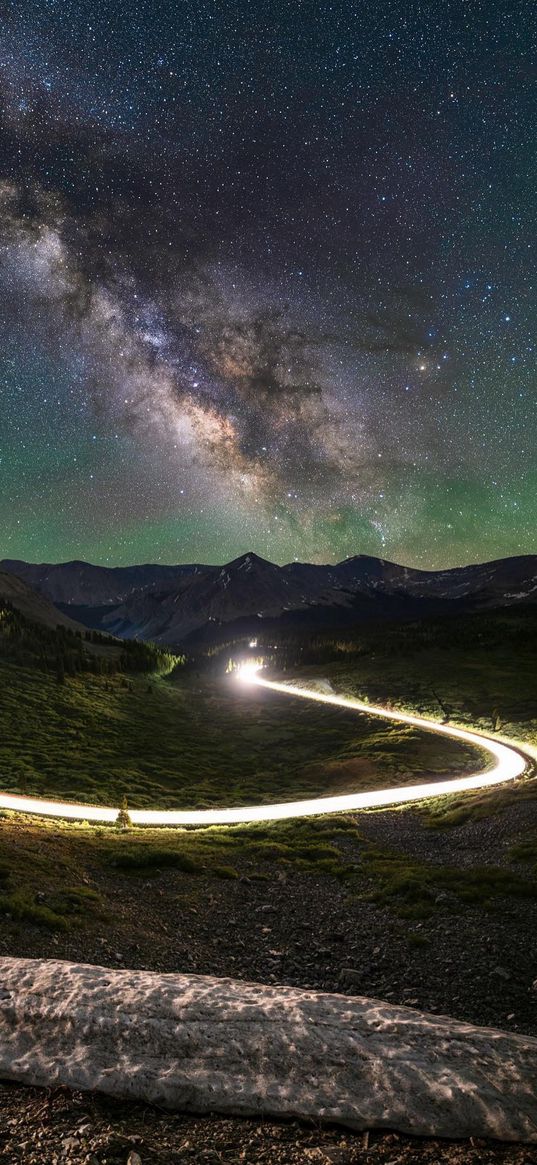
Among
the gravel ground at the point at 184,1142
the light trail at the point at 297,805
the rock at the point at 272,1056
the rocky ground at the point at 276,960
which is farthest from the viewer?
the light trail at the point at 297,805

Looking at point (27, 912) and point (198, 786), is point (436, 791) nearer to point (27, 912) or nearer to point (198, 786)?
point (198, 786)

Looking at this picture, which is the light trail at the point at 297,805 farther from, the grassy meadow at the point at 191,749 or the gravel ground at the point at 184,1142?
the gravel ground at the point at 184,1142

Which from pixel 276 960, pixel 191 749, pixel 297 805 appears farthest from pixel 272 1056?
pixel 191 749

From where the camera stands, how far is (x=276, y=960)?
15258mm

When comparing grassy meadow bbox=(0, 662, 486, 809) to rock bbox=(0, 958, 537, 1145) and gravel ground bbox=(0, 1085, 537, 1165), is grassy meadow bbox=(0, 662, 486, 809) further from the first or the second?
gravel ground bbox=(0, 1085, 537, 1165)

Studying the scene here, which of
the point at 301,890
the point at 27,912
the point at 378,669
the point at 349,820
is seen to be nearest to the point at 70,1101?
the point at 27,912

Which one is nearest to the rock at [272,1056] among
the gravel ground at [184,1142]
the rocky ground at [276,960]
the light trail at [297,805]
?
the gravel ground at [184,1142]

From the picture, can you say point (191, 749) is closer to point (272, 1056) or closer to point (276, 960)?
point (276, 960)

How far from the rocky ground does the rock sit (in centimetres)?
33

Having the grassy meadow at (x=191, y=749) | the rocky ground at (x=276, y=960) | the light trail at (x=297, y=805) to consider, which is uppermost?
the rocky ground at (x=276, y=960)

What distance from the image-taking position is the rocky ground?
621 cm

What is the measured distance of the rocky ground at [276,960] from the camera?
6207 millimetres

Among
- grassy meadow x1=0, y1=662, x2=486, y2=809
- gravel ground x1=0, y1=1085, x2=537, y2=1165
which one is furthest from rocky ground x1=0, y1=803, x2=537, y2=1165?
grassy meadow x1=0, y1=662, x2=486, y2=809

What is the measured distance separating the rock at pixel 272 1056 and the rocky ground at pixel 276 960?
1.09 feet
